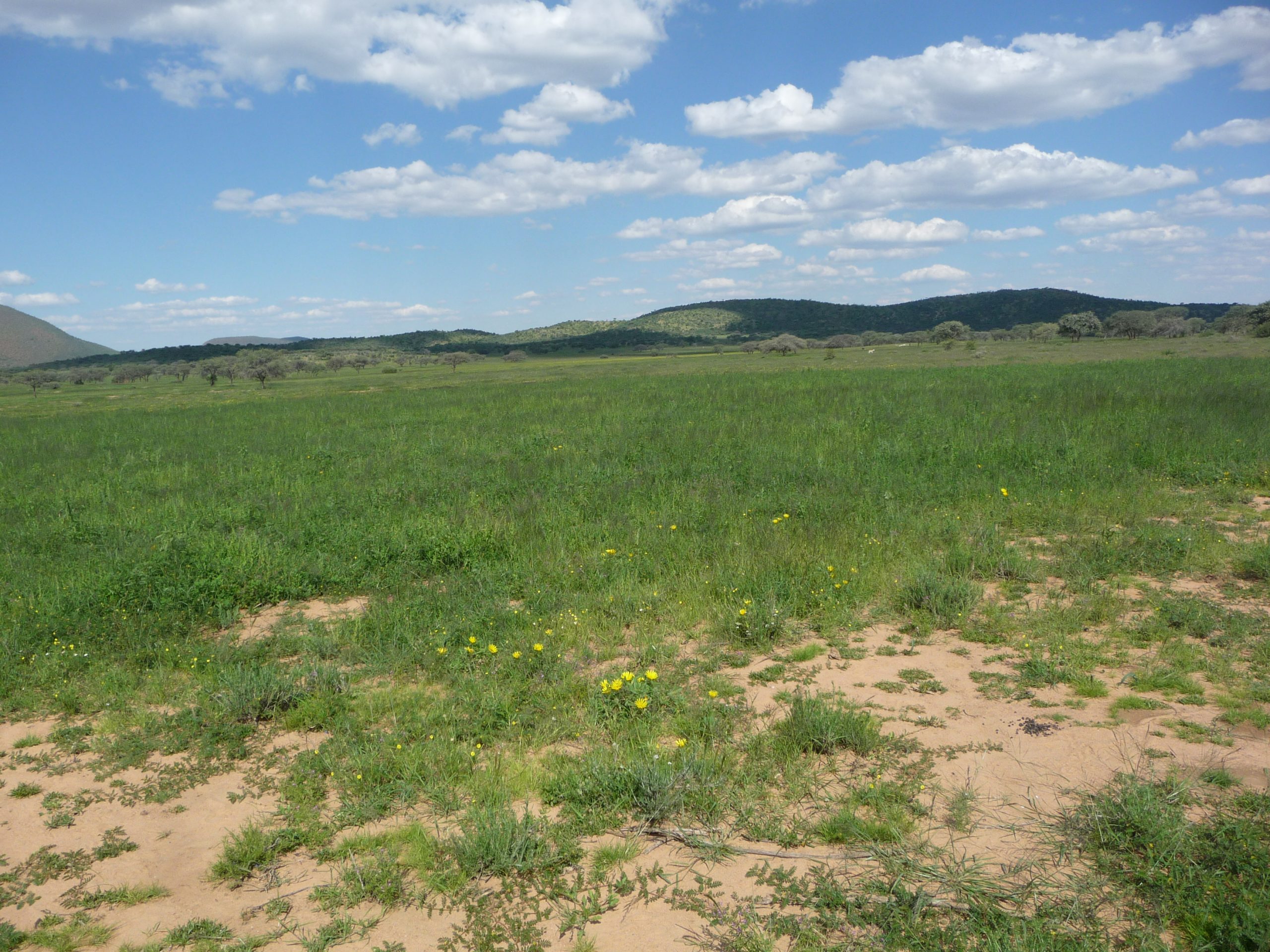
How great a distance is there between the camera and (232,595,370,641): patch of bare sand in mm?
7008

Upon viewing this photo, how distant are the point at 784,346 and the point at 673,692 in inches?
2938

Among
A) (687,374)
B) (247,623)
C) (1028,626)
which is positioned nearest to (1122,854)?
(1028,626)

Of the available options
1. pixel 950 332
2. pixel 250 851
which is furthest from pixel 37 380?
pixel 950 332

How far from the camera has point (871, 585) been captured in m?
7.25

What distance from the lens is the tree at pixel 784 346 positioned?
251ft

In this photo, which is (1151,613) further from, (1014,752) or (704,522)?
(704,522)

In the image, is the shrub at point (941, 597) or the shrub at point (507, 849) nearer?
the shrub at point (507, 849)

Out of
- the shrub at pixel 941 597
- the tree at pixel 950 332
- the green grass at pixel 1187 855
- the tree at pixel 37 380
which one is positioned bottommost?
the green grass at pixel 1187 855

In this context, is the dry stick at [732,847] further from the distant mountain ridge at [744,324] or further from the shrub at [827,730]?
the distant mountain ridge at [744,324]

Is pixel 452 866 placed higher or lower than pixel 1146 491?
lower

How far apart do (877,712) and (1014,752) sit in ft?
2.85

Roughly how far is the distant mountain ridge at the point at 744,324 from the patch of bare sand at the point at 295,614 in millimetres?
111079

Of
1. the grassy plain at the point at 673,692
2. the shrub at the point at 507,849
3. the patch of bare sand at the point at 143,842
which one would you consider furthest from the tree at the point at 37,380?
the shrub at the point at 507,849

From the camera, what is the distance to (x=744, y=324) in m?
152
